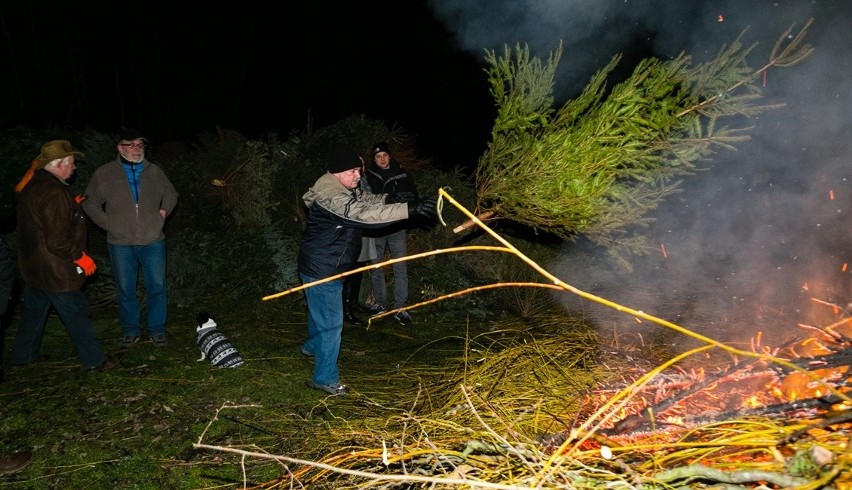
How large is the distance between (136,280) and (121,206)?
0.77 meters

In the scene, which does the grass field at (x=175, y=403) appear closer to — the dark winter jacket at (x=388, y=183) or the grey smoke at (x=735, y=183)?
the dark winter jacket at (x=388, y=183)

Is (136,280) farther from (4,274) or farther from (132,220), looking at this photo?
(4,274)

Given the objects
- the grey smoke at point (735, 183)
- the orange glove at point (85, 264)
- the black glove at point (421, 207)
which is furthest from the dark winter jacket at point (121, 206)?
the grey smoke at point (735, 183)

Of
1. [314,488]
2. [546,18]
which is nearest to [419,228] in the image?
[546,18]

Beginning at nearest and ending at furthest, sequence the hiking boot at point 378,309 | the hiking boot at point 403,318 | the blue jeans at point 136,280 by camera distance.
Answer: the blue jeans at point 136,280 → the hiking boot at point 403,318 → the hiking boot at point 378,309

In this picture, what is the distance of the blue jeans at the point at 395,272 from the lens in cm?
653

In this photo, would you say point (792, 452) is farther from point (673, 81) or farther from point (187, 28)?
point (187, 28)

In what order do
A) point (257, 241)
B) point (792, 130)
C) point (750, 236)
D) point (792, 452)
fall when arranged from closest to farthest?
point (792, 452), point (257, 241), point (792, 130), point (750, 236)

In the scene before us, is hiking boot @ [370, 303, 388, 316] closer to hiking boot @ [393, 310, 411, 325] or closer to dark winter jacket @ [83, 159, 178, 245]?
hiking boot @ [393, 310, 411, 325]

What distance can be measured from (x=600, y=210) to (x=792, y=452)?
6.66 ft

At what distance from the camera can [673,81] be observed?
4.04m

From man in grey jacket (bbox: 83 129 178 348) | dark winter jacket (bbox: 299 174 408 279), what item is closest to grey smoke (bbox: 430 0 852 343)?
dark winter jacket (bbox: 299 174 408 279)

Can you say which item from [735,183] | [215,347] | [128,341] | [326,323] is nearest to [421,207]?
[326,323]

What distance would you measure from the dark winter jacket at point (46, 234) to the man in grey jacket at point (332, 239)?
2.07m
